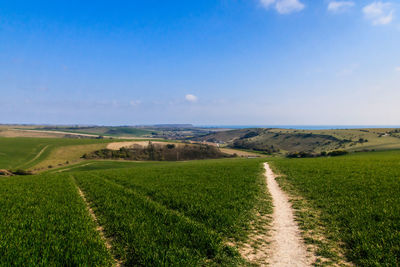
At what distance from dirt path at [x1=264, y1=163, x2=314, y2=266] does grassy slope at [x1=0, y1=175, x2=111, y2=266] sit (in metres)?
6.32

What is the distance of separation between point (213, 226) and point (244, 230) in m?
1.55

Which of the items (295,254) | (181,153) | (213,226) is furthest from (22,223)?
(181,153)

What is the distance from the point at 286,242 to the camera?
8.48 metres

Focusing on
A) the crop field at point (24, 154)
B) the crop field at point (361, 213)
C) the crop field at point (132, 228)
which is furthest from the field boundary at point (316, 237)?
the crop field at point (24, 154)

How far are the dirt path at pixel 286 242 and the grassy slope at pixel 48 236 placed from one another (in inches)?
249

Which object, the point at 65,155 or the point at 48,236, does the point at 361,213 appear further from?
the point at 65,155

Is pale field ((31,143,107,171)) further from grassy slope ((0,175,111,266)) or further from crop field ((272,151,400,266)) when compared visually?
crop field ((272,151,400,266))

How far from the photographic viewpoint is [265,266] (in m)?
6.79

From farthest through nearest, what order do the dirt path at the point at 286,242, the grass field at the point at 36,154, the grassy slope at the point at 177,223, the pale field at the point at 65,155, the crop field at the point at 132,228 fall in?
the pale field at the point at 65,155 → the grass field at the point at 36,154 → the grassy slope at the point at 177,223 → the dirt path at the point at 286,242 → the crop field at the point at 132,228

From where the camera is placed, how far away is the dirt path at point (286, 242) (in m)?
7.09

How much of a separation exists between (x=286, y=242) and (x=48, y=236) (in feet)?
34.6

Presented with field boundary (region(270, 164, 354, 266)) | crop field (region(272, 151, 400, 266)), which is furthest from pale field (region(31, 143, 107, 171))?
crop field (region(272, 151, 400, 266))

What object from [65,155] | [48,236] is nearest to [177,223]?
[48,236]

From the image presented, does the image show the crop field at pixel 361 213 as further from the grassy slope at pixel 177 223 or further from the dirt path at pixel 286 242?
the grassy slope at pixel 177 223
